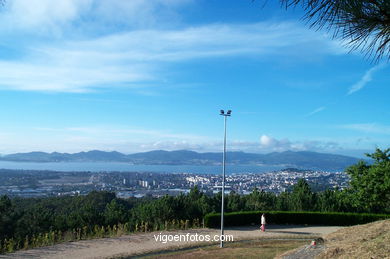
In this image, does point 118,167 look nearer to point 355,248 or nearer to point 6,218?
point 6,218

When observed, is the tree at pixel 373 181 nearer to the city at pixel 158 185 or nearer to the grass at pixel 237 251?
the grass at pixel 237 251

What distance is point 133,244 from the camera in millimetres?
15359

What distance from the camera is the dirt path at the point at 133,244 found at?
13500 mm

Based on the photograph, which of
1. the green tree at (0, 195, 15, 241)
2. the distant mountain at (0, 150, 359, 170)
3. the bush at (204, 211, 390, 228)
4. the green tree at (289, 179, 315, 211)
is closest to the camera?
the green tree at (0, 195, 15, 241)

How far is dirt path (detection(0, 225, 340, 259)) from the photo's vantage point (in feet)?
44.3

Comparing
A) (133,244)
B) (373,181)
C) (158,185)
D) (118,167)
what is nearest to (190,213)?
(133,244)

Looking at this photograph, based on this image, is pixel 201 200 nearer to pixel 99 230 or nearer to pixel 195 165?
pixel 99 230

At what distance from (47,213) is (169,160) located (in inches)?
4241

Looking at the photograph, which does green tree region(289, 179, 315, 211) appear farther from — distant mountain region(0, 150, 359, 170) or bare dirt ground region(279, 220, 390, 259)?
distant mountain region(0, 150, 359, 170)

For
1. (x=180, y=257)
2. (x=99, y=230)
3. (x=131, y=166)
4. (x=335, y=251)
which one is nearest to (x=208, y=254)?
(x=180, y=257)

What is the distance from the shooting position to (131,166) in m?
140

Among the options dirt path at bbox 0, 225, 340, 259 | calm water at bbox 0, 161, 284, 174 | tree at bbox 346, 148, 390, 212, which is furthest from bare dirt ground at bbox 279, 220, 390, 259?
calm water at bbox 0, 161, 284, 174

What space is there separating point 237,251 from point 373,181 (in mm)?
9638

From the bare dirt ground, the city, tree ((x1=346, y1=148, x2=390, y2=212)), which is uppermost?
tree ((x1=346, y1=148, x2=390, y2=212))
